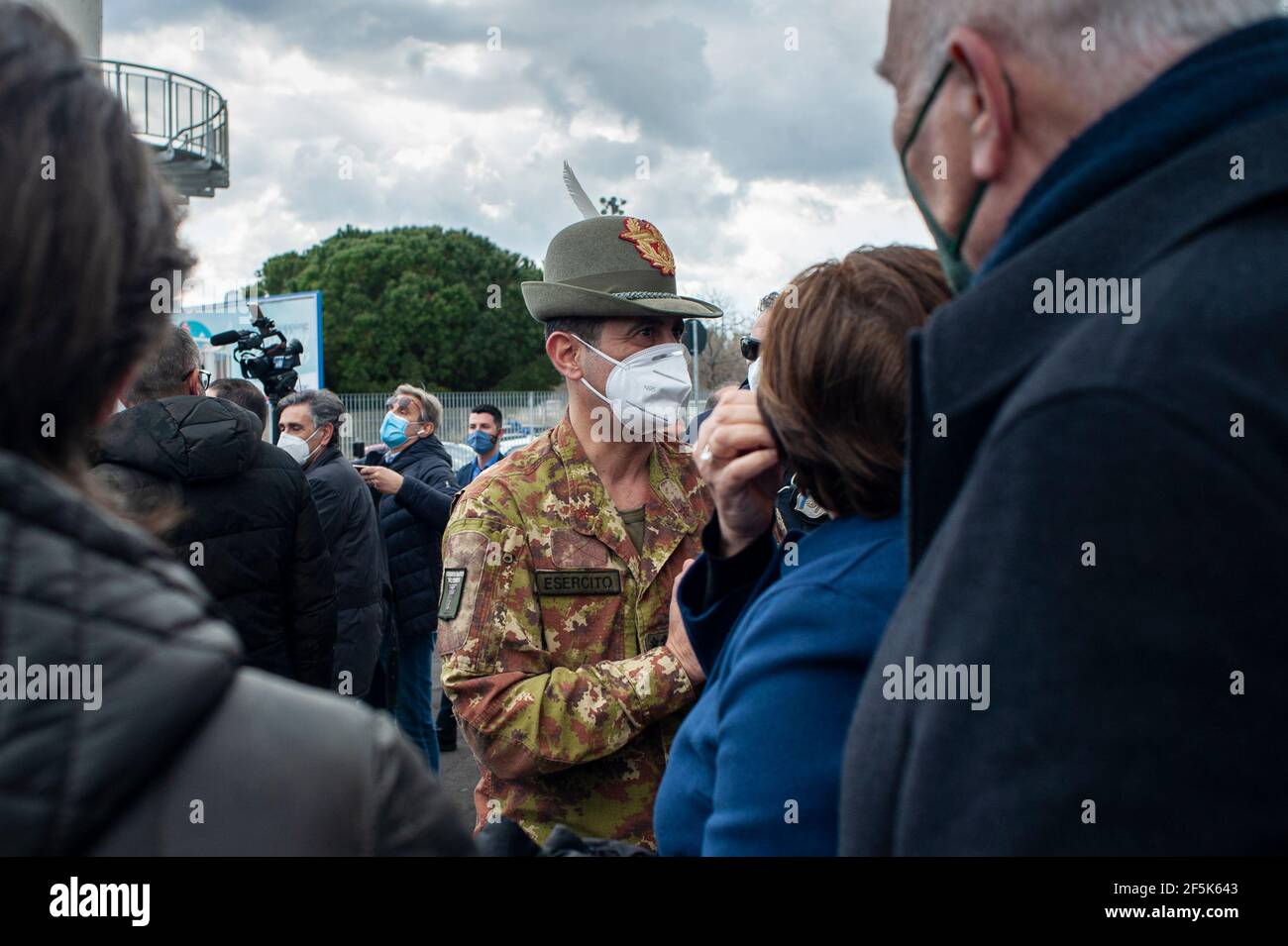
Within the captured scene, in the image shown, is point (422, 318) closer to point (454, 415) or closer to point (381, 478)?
point (454, 415)

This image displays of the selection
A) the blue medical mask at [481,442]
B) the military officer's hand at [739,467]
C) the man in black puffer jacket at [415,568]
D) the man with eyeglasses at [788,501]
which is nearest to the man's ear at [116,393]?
the military officer's hand at [739,467]

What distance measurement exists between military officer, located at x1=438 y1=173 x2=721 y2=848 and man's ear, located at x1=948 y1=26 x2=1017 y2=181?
1342mm

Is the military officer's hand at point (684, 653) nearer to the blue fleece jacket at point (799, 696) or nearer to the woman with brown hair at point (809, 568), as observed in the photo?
the woman with brown hair at point (809, 568)

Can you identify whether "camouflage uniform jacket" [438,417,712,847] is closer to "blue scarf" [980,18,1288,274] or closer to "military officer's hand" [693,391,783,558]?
"military officer's hand" [693,391,783,558]

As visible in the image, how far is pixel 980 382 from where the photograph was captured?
104 cm

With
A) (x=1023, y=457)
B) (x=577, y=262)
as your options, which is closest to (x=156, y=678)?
(x=1023, y=457)

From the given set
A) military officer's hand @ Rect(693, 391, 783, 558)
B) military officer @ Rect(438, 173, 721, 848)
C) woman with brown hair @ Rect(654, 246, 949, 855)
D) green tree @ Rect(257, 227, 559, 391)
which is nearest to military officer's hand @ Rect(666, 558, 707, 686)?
military officer @ Rect(438, 173, 721, 848)

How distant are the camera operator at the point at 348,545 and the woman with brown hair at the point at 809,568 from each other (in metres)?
3.80

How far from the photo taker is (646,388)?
2.85 meters

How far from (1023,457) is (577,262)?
2.10 m

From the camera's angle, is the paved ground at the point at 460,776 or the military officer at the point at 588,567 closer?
the military officer at the point at 588,567

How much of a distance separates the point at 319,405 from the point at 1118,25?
5329 millimetres

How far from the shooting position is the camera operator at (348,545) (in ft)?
17.3

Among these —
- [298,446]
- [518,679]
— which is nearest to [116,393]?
[518,679]
